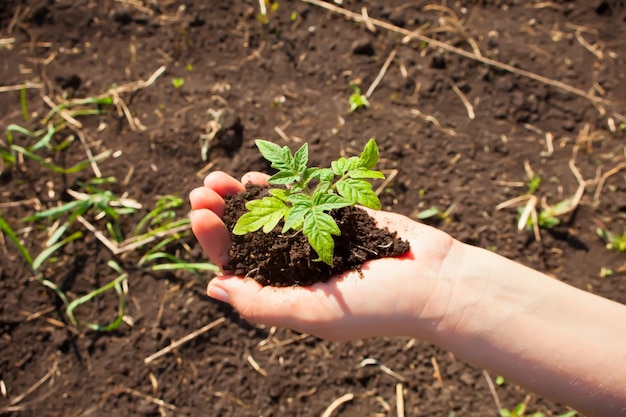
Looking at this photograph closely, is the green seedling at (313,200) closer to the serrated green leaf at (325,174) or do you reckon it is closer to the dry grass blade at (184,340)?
the serrated green leaf at (325,174)

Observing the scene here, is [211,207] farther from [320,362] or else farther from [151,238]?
[320,362]

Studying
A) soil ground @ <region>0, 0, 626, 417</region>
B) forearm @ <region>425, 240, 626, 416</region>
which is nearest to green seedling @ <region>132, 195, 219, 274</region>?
soil ground @ <region>0, 0, 626, 417</region>

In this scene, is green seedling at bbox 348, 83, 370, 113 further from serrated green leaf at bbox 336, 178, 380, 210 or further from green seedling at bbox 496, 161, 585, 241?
serrated green leaf at bbox 336, 178, 380, 210

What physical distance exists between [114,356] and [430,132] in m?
2.46

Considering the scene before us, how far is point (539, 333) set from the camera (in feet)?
6.95

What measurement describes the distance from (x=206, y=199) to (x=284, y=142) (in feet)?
3.84

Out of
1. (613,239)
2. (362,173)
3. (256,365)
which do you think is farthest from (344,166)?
(613,239)

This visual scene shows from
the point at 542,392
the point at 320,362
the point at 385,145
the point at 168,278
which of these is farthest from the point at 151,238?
the point at 542,392

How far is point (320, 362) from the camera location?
2.95 m

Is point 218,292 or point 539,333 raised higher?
point 539,333

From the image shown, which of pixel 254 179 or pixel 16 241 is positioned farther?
pixel 16 241

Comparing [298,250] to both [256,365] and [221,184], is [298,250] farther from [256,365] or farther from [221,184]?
[256,365]

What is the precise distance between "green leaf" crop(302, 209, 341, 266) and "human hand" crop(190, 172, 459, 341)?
12.4 inches

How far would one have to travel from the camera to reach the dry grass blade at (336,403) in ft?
9.37
